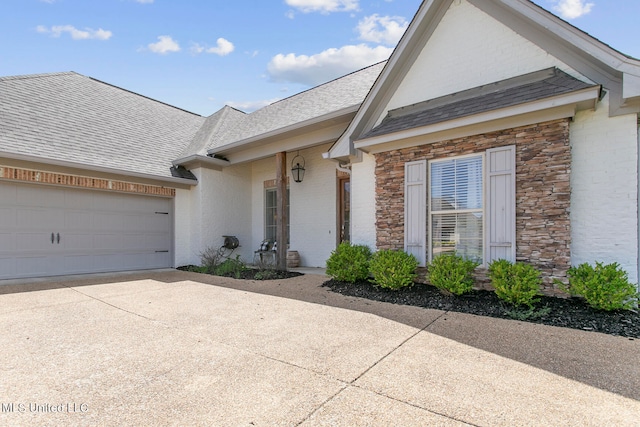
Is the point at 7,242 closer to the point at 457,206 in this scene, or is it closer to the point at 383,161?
the point at 383,161

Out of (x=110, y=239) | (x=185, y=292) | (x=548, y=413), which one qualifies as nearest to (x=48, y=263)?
(x=110, y=239)

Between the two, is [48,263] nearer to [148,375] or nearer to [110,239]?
[110,239]

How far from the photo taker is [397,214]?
6.23m

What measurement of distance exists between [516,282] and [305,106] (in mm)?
6954

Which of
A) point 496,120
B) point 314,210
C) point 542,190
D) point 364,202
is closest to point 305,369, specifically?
point 542,190

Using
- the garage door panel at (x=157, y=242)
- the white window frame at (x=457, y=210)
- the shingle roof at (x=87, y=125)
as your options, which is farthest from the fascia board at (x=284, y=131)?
the garage door panel at (x=157, y=242)

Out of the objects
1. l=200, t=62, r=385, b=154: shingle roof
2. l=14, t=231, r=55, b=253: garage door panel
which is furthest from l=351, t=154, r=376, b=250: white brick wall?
l=14, t=231, r=55, b=253: garage door panel

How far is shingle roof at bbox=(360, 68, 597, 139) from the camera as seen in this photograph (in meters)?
4.63

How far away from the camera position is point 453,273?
5.02 meters

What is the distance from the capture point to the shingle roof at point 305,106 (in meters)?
8.02

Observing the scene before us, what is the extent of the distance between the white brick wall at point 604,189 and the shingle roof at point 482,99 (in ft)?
2.02

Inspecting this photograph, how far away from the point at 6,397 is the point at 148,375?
0.93 meters

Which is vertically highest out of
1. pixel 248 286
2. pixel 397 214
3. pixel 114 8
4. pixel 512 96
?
pixel 114 8

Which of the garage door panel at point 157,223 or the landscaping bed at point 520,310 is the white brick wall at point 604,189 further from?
the garage door panel at point 157,223
